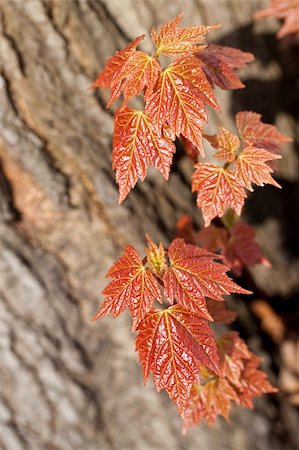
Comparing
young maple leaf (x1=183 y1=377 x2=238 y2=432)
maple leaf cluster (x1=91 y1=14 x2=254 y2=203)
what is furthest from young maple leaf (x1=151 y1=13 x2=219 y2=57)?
young maple leaf (x1=183 y1=377 x2=238 y2=432)

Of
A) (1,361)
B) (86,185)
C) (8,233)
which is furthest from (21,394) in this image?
(86,185)

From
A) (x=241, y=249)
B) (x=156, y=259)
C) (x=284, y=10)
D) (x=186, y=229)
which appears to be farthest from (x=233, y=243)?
(x=284, y=10)

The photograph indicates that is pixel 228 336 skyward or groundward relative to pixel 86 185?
groundward

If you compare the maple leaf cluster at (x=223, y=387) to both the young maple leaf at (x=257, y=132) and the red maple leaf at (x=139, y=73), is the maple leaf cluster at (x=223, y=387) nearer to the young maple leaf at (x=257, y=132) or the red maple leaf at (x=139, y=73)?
the young maple leaf at (x=257, y=132)

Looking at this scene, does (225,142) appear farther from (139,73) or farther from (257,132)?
(139,73)

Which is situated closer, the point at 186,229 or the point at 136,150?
the point at 136,150

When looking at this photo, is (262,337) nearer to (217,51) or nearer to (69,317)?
(69,317)
